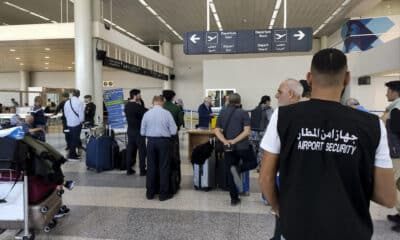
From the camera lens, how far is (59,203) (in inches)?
133

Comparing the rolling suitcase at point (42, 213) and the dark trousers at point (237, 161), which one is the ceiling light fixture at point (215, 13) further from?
the rolling suitcase at point (42, 213)

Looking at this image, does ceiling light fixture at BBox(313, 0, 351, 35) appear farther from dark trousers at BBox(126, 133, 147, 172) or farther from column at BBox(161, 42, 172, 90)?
dark trousers at BBox(126, 133, 147, 172)

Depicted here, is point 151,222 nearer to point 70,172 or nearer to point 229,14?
point 70,172

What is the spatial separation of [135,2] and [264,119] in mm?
8626

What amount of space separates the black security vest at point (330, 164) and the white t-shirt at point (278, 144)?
0.08 ft

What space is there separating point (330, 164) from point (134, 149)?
17.0ft

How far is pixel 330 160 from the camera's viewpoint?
43.9 inches

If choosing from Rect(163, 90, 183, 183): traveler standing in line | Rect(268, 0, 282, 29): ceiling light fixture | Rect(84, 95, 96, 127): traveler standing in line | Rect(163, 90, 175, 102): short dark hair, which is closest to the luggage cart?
Rect(163, 90, 183, 183): traveler standing in line

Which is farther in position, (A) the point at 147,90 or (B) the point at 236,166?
(A) the point at 147,90

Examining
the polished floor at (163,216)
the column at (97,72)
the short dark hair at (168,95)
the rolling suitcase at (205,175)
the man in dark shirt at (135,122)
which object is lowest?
the polished floor at (163,216)

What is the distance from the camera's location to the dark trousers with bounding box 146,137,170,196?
4336 millimetres

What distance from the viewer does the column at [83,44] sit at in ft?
30.9

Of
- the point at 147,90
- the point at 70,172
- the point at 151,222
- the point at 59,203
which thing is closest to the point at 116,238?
the point at 151,222

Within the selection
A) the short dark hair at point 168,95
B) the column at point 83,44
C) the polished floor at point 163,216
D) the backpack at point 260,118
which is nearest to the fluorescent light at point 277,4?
the column at point 83,44
